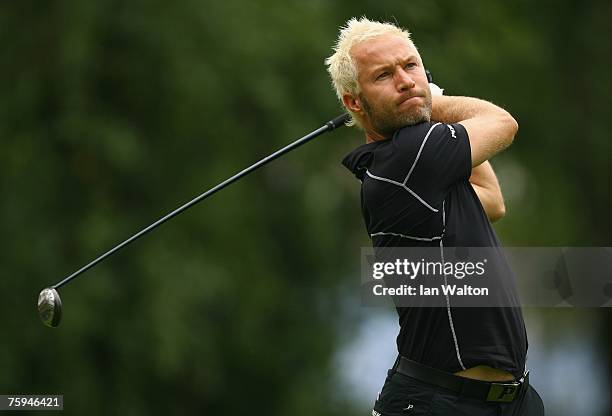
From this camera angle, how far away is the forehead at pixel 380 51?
168 inches

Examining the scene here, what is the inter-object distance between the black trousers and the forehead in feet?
3.64

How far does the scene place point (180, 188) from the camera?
1077cm

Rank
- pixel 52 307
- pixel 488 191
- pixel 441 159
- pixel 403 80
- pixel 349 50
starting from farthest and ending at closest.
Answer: pixel 52 307 → pixel 488 191 → pixel 349 50 → pixel 403 80 → pixel 441 159

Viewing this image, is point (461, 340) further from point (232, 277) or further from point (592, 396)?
point (592, 396)

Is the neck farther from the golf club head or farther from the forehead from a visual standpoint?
the golf club head

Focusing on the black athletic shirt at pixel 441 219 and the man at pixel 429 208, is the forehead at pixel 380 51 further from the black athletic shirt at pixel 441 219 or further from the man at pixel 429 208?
the black athletic shirt at pixel 441 219

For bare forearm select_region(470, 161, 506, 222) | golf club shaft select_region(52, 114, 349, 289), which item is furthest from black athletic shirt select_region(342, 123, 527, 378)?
golf club shaft select_region(52, 114, 349, 289)

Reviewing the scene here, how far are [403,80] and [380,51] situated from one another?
0.50 ft

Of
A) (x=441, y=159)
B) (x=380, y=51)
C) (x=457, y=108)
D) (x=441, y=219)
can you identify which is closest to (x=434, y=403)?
(x=441, y=219)

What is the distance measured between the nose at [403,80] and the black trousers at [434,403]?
3.33ft

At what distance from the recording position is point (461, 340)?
4.12 meters

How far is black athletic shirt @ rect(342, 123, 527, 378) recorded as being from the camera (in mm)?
4094

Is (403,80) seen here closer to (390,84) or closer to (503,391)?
(390,84)

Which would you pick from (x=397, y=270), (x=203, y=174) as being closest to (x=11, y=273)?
(x=203, y=174)
